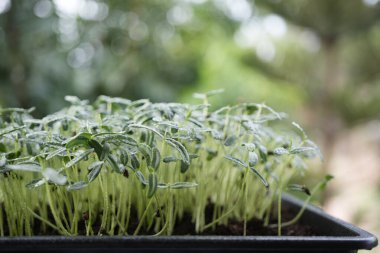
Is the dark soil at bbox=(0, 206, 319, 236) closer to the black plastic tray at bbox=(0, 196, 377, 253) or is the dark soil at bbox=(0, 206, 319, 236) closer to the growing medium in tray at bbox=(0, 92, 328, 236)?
the growing medium in tray at bbox=(0, 92, 328, 236)

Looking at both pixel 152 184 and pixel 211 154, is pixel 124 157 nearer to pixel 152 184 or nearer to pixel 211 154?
pixel 152 184

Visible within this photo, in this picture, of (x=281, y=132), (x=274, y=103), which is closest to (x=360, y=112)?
(x=274, y=103)

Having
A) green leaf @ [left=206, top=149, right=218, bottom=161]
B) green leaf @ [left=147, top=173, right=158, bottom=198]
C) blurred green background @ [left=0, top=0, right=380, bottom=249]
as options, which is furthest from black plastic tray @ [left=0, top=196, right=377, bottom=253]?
blurred green background @ [left=0, top=0, right=380, bottom=249]

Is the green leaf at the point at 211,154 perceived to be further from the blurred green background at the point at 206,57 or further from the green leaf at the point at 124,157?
the blurred green background at the point at 206,57

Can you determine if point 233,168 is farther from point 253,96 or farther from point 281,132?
point 253,96

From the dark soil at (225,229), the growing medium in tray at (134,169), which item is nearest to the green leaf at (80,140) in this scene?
the growing medium in tray at (134,169)

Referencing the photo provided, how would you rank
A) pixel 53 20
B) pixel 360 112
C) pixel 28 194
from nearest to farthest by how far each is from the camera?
pixel 28 194
pixel 53 20
pixel 360 112
